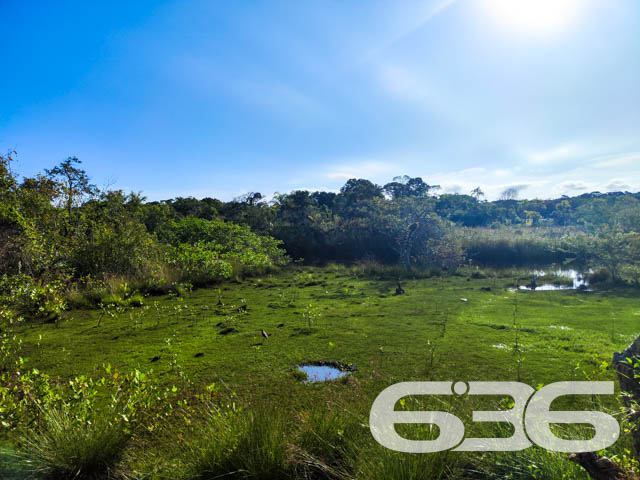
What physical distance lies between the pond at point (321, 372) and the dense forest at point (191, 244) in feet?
11.6

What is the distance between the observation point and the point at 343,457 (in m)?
2.21

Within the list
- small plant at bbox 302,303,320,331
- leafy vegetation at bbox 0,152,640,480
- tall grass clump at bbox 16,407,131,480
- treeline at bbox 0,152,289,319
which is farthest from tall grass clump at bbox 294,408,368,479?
treeline at bbox 0,152,289,319

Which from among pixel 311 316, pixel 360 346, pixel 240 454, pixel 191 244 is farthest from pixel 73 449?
pixel 191 244

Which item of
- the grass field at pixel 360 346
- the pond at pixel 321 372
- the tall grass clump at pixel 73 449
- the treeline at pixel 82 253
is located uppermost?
the treeline at pixel 82 253

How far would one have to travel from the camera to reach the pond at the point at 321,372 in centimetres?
395

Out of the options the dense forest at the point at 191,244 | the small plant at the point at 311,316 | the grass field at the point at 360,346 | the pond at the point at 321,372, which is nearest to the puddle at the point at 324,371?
the pond at the point at 321,372

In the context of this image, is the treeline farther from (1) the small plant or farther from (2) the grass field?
(1) the small plant

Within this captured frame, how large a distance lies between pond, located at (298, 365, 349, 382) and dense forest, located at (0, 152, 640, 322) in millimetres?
3543

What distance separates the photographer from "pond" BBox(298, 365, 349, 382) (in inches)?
156

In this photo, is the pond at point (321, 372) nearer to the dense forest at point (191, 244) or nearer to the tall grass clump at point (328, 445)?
the tall grass clump at point (328, 445)

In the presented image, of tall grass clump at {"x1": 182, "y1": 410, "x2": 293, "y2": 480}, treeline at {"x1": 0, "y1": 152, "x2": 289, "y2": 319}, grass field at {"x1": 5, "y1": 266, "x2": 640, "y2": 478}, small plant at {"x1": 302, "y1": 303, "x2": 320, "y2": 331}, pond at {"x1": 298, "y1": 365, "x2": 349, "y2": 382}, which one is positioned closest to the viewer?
tall grass clump at {"x1": 182, "y1": 410, "x2": 293, "y2": 480}

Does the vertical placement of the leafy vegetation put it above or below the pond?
above

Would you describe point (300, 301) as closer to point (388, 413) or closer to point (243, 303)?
point (243, 303)

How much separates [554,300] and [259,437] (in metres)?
8.80
